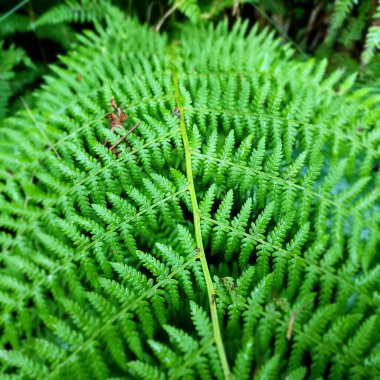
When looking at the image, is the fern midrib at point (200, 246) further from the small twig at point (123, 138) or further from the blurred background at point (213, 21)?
the blurred background at point (213, 21)

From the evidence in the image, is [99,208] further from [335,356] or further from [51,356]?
[335,356]

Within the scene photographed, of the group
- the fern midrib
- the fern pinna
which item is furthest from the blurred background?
the fern midrib

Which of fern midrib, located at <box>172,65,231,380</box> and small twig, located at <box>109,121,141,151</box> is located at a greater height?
small twig, located at <box>109,121,141,151</box>

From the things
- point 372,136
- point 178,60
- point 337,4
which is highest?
point 337,4


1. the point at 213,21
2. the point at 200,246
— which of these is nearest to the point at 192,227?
the point at 200,246

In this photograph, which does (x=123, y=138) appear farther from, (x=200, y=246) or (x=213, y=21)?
(x=213, y=21)

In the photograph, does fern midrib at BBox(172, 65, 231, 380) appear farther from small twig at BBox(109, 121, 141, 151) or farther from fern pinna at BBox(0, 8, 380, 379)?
small twig at BBox(109, 121, 141, 151)

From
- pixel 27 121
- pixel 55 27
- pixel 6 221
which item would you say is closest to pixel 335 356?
pixel 6 221
